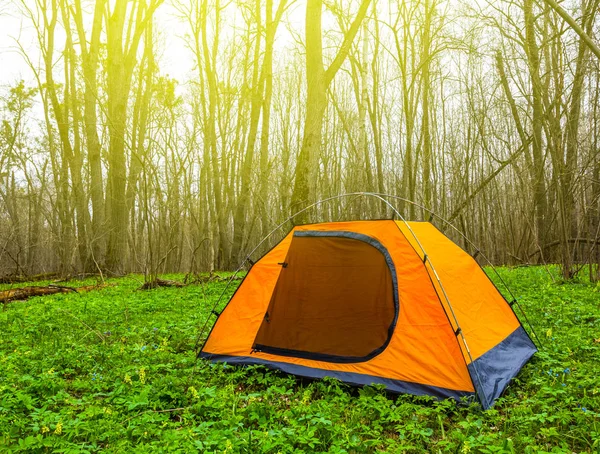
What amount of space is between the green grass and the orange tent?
18 cm

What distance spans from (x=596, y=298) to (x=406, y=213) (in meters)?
12.6

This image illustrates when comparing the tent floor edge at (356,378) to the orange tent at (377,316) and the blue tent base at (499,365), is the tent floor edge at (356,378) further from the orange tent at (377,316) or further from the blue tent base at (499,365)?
the blue tent base at (499,365)

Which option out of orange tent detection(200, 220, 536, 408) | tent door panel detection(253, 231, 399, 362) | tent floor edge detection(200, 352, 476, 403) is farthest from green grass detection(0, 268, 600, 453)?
tent door panel detection(253, 231, 399, 362)

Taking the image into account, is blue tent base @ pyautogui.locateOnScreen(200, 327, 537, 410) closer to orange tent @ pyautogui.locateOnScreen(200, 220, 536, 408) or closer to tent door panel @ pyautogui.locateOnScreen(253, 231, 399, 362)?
orange tent @ pyautogui.locateOnScreen(200, 220, 536, 408)

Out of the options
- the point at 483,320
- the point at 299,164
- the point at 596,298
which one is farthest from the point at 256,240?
the point at 483,320

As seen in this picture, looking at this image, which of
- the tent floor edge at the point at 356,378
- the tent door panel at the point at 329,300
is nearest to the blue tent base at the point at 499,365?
the tent floor edge at the point at 356,378

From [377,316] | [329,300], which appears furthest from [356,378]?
[329,300]

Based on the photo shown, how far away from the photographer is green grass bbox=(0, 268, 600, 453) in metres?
2.56

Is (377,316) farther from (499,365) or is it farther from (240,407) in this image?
(240,407)

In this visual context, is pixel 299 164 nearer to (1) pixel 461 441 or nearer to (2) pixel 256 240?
(1) pixel 461 441

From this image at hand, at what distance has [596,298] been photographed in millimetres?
6398

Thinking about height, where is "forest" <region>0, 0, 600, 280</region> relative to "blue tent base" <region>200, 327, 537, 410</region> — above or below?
above

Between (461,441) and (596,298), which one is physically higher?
(596,298)

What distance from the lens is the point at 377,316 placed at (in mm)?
4391
